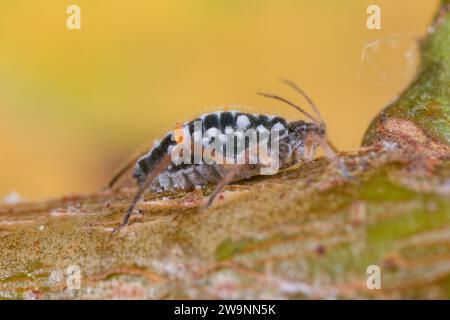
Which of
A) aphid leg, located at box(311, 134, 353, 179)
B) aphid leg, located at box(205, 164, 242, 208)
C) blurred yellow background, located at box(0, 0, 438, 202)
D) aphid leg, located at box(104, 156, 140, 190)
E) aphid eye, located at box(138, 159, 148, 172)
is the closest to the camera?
aphid leg, located at box(311, 134, 353, 179)

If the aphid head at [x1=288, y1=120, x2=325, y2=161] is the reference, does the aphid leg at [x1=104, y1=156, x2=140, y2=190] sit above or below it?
below

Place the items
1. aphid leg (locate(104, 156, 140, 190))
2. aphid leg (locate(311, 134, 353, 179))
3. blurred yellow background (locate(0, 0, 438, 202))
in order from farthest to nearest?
blurred yellow background (locate(0, 0, 438, 202))
aphid leg (locate(104, 156, 140, 190))
aphid leg (locate(311, 134, 353, 179))

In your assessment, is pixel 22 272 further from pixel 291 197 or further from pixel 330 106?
pixel 330 106

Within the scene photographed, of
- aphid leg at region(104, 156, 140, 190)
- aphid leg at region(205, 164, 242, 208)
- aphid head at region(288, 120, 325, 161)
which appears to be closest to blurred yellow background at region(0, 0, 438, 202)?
aphid leg at region(104, 156, 140, 190)

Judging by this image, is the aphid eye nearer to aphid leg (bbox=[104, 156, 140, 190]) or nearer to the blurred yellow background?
aphid leg (bbox=[104, 156, 140, 190])

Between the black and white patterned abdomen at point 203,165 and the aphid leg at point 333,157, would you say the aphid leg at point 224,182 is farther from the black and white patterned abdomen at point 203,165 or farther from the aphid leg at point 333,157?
the aphid leg at point 333,157

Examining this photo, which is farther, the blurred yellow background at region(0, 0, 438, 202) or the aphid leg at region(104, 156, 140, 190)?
the blurred yellow background at region(0, 0, 438, 202)

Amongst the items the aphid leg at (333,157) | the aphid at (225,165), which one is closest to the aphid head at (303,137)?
the aphid at (225,165)

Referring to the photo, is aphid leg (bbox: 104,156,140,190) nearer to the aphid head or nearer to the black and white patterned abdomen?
the black and white patterned abdomen

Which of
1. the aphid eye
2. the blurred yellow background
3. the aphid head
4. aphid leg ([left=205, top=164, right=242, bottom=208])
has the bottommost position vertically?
aphid leg ([left=205, top=164, right=242, bottom=208])
